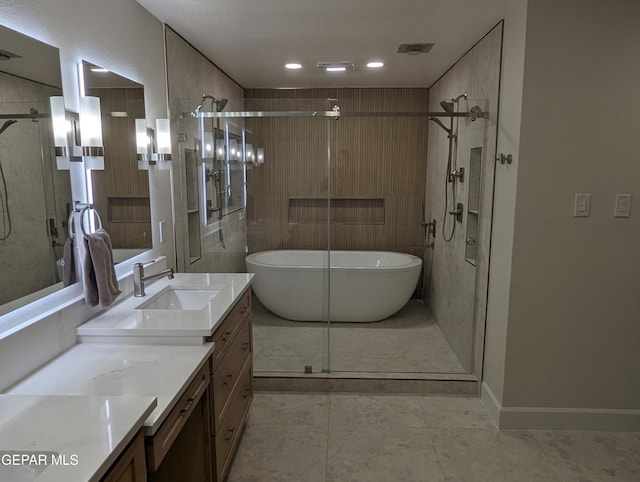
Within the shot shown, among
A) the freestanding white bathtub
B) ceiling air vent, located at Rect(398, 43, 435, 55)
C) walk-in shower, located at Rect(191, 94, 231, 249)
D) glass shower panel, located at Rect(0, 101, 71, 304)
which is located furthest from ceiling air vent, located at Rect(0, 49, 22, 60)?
ceiling air vent, located at Rect(398, 43, 435, 55)

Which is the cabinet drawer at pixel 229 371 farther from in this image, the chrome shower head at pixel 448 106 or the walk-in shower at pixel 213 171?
the chrome shower head at pixel 448 106

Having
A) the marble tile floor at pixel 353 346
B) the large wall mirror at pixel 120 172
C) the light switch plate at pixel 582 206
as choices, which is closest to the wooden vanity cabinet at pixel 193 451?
the large wall mirror at pixel 120 172

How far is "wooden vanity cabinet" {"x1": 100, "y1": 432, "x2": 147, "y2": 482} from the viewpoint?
1.07 meters

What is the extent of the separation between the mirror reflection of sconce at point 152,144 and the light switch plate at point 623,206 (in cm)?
265

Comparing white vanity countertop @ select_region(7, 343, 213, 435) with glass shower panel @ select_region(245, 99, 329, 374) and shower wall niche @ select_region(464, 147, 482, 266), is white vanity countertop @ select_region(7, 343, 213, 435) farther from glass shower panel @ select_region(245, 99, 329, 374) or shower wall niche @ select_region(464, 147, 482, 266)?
shower wall niche @ select_region(464, 147, 482, 266)

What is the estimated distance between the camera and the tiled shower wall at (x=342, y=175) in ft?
11.7

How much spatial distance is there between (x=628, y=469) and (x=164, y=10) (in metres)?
3.57

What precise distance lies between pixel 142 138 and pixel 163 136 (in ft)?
0.89

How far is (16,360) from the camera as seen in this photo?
1.48 meters

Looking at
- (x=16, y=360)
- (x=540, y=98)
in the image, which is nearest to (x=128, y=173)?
(x=16, y=360)

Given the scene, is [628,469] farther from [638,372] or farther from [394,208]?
[394,208]

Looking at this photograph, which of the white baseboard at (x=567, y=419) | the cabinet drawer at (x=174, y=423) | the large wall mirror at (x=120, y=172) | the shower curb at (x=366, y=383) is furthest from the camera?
the shower curb at (x=366, y=383)

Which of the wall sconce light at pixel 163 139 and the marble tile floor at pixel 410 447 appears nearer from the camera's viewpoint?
the marble tile floor at pixel 410 447

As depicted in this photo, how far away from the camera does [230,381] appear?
211 centimetres
